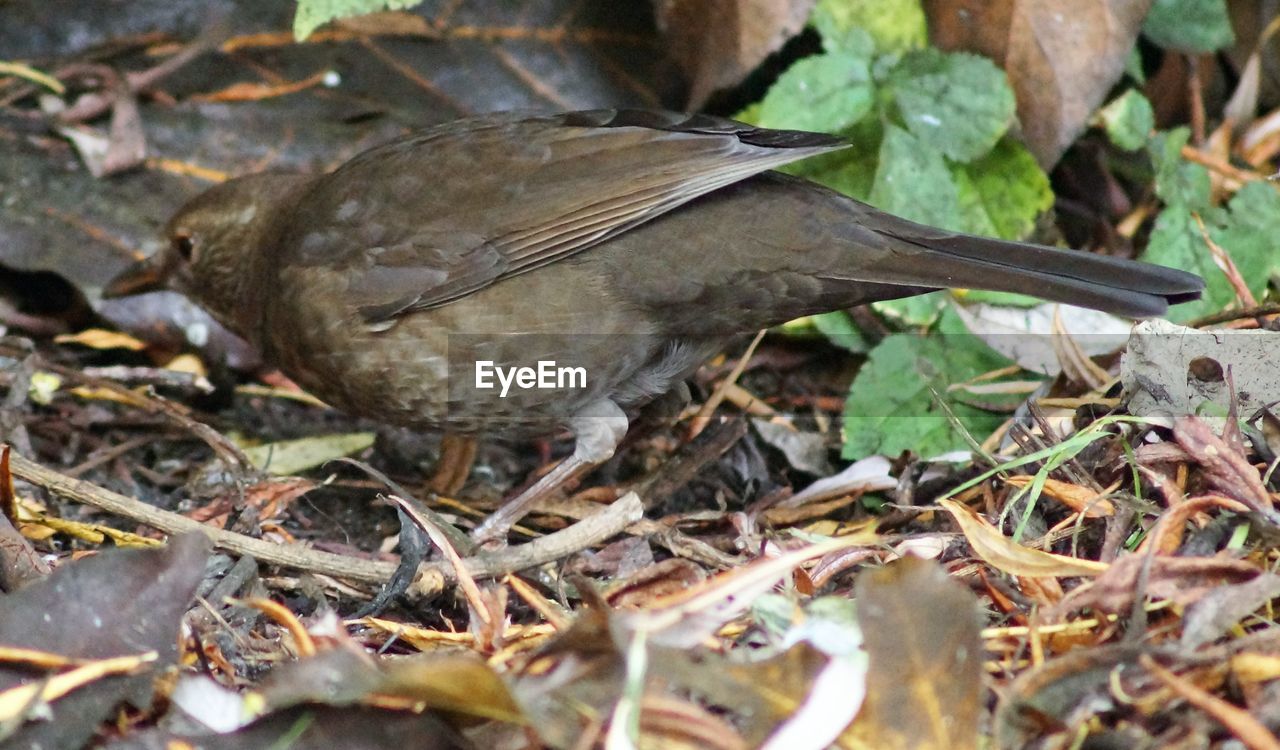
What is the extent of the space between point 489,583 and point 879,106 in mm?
2026

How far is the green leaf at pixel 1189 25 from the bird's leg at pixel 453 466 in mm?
2664

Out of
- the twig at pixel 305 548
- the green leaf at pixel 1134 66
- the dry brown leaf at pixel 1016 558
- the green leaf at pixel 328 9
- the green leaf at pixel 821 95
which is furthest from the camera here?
the green leaf at pixel 1134 66

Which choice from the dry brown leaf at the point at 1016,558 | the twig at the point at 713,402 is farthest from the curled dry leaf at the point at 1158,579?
the twig at the point at 713,402

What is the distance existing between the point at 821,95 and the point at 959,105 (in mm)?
432

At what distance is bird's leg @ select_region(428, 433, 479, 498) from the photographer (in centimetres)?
403

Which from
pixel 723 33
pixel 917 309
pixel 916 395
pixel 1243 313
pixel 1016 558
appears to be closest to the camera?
pixel 1016 558

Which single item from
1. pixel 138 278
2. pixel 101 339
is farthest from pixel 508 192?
pixel 101 339

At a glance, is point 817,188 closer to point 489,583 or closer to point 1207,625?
point 489,583

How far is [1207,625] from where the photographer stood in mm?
2236

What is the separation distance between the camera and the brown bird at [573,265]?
3422mm

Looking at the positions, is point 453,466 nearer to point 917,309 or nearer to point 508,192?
point 508,192

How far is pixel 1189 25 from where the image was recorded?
4535mm

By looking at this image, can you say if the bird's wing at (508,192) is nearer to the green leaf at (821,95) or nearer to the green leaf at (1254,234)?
the green leaf at (821,95)

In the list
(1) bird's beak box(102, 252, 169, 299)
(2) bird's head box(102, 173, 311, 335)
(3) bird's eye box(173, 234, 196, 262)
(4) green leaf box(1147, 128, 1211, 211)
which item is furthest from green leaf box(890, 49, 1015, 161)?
(1) bird's beak box(102, 252, 169, 299)
